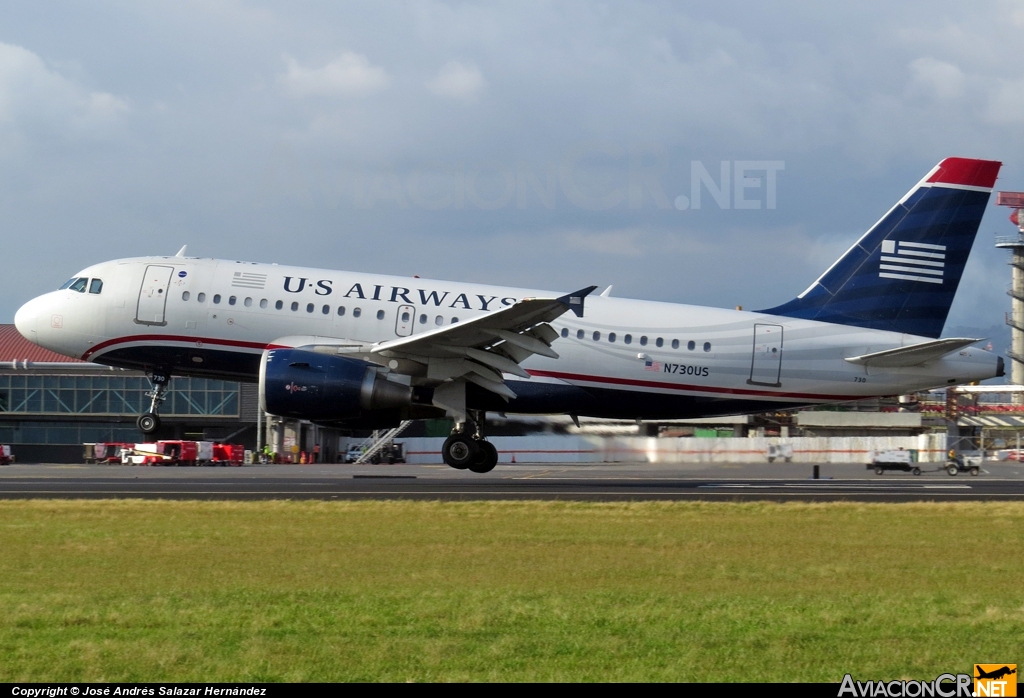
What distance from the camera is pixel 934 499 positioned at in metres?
24.3

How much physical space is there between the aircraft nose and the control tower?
4123 inches

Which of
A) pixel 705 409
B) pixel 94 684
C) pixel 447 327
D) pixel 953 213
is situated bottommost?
pixel 94 684

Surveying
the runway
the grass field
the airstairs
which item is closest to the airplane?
the runway

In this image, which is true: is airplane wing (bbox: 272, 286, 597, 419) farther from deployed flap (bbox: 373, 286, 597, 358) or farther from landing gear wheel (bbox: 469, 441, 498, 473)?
landing gear wheel (bbox: 469, 441, 498, 473)

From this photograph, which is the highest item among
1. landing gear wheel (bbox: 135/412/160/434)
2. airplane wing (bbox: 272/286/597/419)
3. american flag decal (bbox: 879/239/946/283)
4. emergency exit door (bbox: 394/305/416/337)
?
american flag decal (bbox: 879/239/946/283)

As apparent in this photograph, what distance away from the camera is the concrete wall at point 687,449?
29.9m

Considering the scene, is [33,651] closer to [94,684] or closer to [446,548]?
[94,684]

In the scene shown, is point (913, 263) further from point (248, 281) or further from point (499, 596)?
point (499, 596)

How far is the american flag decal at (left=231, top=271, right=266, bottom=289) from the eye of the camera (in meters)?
26.2

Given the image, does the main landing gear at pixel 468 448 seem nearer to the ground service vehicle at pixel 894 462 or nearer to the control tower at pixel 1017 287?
the ground service vehicle at pixel 894 462

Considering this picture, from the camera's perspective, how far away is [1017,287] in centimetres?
12012

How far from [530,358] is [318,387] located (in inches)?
211

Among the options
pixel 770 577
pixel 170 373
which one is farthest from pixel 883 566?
pixel 170 373

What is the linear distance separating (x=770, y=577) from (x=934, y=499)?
13.3 meters
